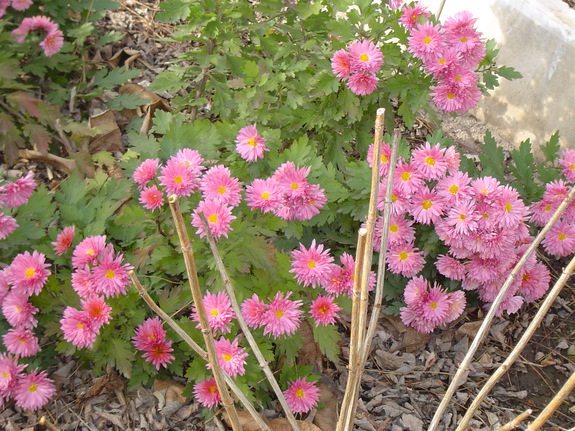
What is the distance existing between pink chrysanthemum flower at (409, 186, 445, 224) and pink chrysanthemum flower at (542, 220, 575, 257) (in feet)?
1.86

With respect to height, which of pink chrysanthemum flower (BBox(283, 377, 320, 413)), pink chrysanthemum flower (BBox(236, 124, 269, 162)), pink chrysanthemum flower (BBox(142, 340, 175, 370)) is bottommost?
pink chrysanthemum flower (BBox(142, 340, 175, 370))

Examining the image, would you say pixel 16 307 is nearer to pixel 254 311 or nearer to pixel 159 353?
pixel 159 353

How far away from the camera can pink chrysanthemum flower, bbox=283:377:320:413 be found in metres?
2.23

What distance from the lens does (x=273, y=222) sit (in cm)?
227

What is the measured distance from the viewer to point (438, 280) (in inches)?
109

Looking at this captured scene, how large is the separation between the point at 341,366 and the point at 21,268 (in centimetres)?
128

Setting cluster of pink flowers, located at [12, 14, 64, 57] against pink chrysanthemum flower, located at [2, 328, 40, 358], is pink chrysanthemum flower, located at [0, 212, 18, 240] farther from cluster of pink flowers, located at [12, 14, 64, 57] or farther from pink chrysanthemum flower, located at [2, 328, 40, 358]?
cluster of pink flowers, located at [12, 14, 64, 57]

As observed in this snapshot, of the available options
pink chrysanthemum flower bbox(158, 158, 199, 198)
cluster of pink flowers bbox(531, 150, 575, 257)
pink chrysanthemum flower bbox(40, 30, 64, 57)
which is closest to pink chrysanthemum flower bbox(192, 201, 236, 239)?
pink chrysanthemum flower bbox(158, 158, 199, 198)

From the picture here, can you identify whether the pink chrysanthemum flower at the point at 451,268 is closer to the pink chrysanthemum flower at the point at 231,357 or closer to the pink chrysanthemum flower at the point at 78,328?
the pink chrysanthemum flower at the point at 231,357

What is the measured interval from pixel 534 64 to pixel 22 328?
A: 2797 millimetres

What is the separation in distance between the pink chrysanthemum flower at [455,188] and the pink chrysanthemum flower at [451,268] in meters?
0.26

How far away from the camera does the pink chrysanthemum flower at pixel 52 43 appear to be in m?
3.07

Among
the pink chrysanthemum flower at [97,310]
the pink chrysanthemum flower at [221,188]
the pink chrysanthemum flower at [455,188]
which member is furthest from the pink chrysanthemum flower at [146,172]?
the pink chrysanthemum flower at [455,188]

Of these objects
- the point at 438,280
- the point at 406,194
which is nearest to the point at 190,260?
the point at 406,194
